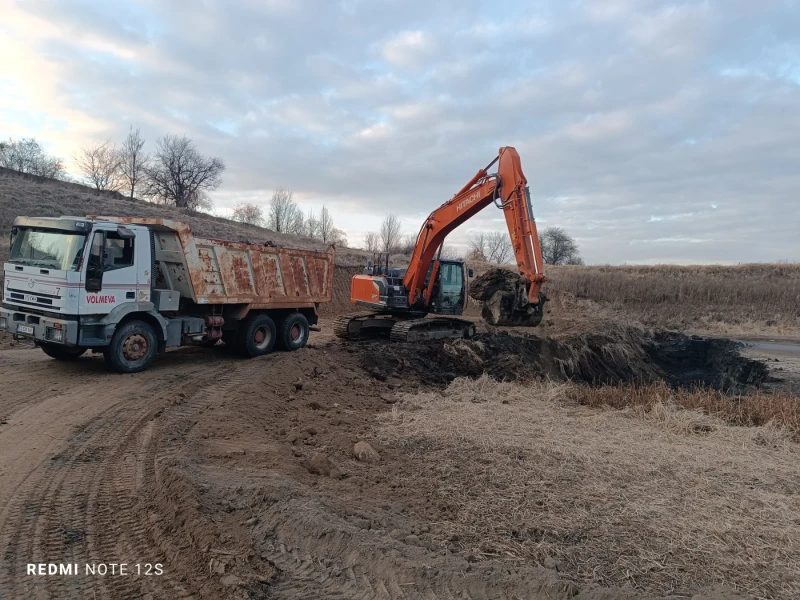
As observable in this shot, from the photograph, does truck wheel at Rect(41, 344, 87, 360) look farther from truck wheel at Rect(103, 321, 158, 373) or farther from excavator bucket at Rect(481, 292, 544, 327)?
excavator bucket at Rect(481, 292, 544, 327)

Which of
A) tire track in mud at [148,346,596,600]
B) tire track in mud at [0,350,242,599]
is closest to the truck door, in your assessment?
tire track in mud at [0,350,242,599]

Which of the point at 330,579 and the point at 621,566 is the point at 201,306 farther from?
the point at 621,566

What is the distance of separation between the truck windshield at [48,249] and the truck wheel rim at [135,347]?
4.92 feet

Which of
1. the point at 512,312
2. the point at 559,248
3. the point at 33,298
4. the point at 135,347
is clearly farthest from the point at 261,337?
the point at 559,248

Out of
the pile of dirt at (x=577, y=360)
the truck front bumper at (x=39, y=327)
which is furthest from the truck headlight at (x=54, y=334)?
the pile of dirt at (x=577, y=360)

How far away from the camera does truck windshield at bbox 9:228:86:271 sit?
867cm

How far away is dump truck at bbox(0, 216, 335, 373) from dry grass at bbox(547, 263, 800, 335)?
22211mm

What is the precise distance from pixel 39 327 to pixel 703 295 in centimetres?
3033

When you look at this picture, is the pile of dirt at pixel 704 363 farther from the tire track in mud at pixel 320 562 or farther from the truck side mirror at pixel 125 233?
the truck side mirror at pixel 125 233

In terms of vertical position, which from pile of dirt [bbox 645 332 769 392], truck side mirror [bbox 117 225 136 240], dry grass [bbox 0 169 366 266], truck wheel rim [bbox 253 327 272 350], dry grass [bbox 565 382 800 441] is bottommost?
pile of dirt [bbox 645 332 769 392]

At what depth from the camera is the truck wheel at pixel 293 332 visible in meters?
12.5

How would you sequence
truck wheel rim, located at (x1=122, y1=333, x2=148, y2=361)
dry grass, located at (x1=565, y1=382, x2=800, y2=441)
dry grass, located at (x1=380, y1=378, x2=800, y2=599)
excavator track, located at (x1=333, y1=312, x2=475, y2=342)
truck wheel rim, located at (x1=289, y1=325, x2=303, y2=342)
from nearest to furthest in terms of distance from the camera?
dry grass, located at (x1=380, y1=378, x2=800, y2=599), dry grass, located at (x1=565, y1=382, x2=800, y2=441), truck wheel rim, located at (x1=122, y1=333, x2=148, y2=361), truck wheel rim, located at (x1=289, y1=325, x2=303, y2=342), excavator track, located at (x1=333, y1=312, x2=475, y2=342)

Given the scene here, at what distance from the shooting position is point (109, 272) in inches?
354

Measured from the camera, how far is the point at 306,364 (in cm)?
1071
